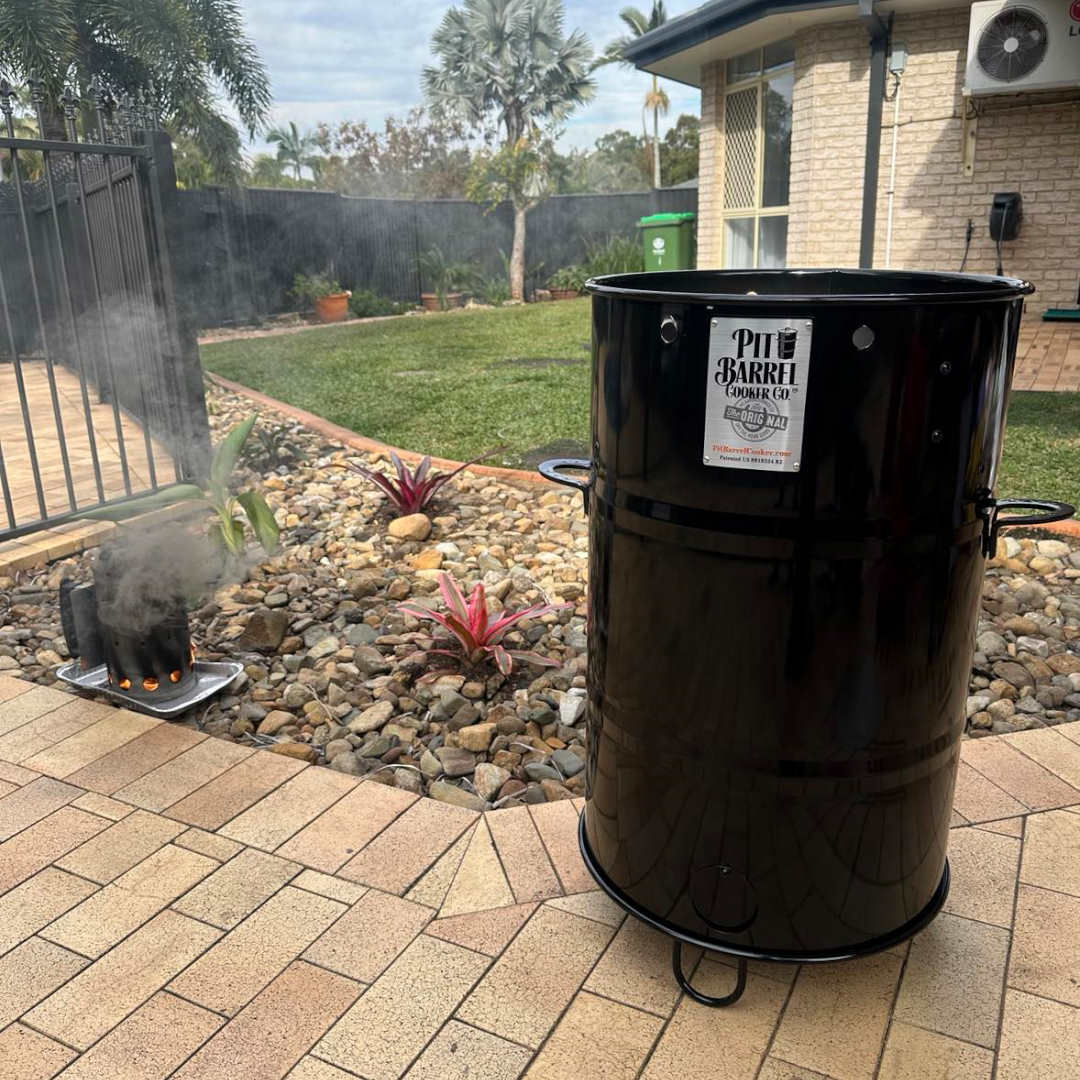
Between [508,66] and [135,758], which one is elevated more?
[508,66]

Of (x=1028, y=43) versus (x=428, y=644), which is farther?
(x=1028, y=43)

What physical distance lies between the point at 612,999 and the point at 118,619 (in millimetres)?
1681

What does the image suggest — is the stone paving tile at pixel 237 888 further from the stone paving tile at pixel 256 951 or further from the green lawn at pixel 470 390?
the green lawn at pixel 470 390

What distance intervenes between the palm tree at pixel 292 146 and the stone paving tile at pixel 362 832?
2059 inches

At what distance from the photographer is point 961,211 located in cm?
942

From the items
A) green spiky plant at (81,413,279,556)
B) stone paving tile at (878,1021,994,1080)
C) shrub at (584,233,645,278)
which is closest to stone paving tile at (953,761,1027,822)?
stone paving tile at (878,1021,994,1080)

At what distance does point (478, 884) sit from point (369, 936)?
0.78ft

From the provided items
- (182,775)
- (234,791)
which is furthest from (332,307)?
(234,791)

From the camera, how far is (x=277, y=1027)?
59.7 inches

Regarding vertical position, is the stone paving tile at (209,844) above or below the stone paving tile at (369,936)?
above

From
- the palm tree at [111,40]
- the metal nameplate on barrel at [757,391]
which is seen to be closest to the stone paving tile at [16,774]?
the metal nameplate on barrel at [757,391]

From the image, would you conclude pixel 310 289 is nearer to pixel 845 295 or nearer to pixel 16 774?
pixel 16 774

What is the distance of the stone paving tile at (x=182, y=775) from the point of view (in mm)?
2154

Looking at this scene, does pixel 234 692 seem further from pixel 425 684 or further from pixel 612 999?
pixel 612 999
